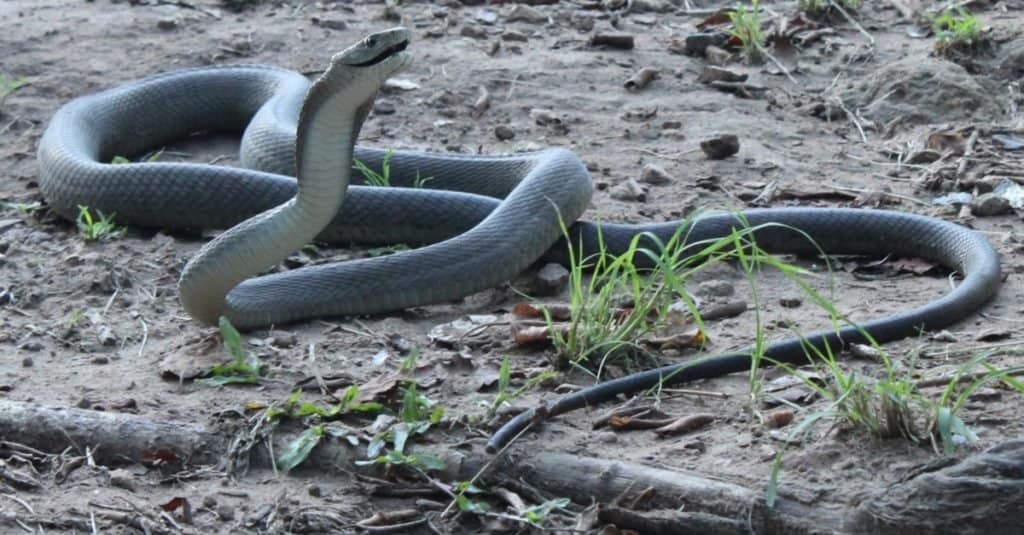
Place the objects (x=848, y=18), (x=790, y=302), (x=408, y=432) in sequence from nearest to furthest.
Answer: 1. (x=408, y=432)
2. (x=790, y=302)
3. (x=848, y=18)

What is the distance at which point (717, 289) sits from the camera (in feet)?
15.2

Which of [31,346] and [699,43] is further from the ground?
[31,346]

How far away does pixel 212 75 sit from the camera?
6945 mm

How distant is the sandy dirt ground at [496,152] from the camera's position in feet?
10.9

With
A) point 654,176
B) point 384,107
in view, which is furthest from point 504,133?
point 654,176

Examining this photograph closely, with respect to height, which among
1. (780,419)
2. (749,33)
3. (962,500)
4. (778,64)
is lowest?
(778,64)

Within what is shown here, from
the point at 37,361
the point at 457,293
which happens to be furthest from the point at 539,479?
the point at 37,361

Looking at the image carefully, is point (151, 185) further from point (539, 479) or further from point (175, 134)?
point (539, 479)

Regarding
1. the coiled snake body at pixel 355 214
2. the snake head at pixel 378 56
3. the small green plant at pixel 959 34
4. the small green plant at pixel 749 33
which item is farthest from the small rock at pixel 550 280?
the small green plant at pixel 959 34

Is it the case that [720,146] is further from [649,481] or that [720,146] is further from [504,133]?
[649,481]

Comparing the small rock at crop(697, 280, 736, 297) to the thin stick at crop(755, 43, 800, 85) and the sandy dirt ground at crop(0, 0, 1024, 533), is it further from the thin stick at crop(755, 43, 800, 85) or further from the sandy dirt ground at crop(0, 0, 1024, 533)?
the thin stick at crop(755, 43, 800, 85)

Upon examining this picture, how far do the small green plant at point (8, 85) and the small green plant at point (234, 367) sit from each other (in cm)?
319

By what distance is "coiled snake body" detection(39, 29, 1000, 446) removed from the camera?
391 centimetres

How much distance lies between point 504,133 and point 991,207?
2.16 meters
